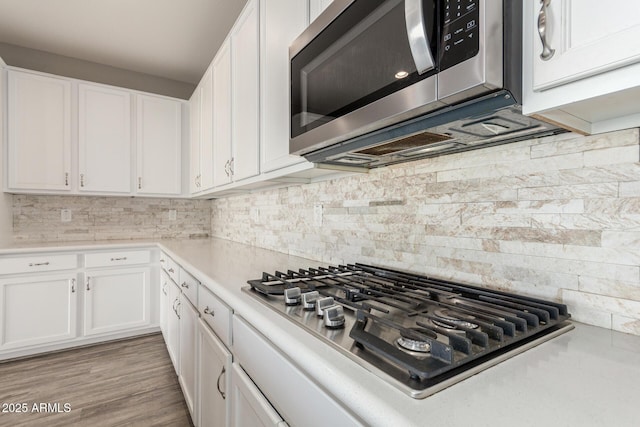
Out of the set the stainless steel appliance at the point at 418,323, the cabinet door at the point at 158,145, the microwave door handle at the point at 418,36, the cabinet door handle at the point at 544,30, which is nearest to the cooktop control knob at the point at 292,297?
the stainless steel appliance at the point at 418,323

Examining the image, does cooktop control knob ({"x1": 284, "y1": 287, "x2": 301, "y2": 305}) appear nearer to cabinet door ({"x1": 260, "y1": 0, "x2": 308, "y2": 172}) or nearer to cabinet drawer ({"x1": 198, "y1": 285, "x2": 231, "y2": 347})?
cabinet drawer ({"x1": 198, "y1": 285, "x2": 231, "y2": 347})

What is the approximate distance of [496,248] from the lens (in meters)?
0.97

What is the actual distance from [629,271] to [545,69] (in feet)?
1.67

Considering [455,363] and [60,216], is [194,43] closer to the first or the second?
[60,216]

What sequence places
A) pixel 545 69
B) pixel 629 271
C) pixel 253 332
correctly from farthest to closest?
pixel 253 332
pixel 629 271
pixel 545 69

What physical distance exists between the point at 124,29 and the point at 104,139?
1.01 m

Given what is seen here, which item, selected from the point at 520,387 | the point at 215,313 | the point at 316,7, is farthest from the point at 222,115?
the point at 520,387

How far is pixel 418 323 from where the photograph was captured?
2.24 feet

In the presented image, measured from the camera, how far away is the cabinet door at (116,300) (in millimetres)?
2860

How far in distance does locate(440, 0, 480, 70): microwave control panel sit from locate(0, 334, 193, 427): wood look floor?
214 centimetres

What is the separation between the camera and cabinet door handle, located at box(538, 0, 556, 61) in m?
0.59

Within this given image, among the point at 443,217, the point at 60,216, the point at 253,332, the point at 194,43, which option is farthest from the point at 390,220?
the point at 60,216

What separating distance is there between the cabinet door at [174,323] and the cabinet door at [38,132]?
1542 mm

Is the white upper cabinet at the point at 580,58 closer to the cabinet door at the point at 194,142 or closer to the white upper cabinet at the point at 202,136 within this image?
the white upper cabinet at the point at 202,136
